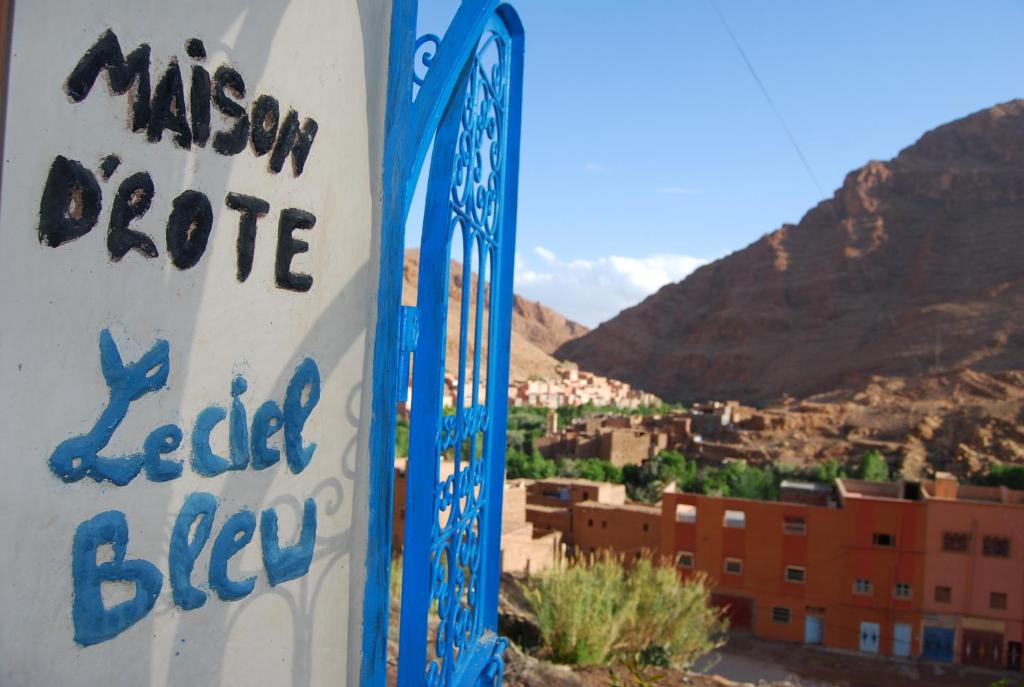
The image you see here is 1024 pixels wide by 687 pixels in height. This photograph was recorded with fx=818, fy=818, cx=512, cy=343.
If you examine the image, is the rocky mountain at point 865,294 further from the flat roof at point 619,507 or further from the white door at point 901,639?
the flat roof at point 619,507

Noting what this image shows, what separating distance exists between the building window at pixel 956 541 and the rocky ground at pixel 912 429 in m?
10.1

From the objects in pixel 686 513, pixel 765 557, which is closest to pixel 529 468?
pixel 686 513

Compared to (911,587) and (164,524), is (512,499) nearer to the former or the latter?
Answer: (911,587)

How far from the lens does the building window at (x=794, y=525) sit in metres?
15.2

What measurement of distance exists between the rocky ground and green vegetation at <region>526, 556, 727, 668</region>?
20.9 m

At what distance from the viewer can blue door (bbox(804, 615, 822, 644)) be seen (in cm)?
1536

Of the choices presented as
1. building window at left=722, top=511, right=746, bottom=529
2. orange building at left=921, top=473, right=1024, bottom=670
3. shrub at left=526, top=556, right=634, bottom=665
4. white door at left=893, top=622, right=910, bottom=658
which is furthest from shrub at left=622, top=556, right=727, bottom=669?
white door at left=893, top=622, right=910, bottom=658

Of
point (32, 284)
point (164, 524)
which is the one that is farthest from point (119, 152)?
point (164, 524)

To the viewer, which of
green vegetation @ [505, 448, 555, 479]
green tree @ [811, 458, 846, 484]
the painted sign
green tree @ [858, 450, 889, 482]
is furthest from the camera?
green vegetation @ [505, 448, 555, 479]

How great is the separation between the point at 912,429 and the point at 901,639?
16.2m

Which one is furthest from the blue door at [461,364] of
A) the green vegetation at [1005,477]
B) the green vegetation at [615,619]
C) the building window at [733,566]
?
the green vegetation at [1005,477]

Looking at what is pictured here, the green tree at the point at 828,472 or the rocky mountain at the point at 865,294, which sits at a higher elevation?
the rocky mountain at the point at 865,294

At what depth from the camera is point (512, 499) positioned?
15.6 meters

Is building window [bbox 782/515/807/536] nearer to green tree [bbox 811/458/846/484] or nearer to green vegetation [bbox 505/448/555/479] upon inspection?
green tree [bbox 811/458/846/484]
